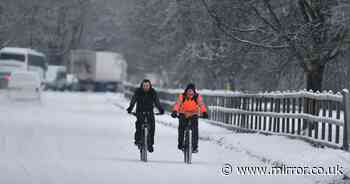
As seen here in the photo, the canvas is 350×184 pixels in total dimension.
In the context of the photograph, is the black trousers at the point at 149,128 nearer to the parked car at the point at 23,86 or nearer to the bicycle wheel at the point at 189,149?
the bicycle wheel at the point at 189,149

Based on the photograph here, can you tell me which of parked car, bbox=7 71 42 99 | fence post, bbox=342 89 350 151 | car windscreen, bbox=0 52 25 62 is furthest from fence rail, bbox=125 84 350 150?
car windscreen, bbox=0 52 25 62

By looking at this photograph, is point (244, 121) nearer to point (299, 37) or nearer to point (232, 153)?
point (299, 37)

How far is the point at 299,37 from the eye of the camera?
25469mm

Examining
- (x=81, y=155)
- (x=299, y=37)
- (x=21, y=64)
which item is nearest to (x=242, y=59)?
Result: (x=299, y=37)

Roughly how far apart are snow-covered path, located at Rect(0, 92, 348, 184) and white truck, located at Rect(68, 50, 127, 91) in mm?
54575

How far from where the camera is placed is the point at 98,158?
19312 millimetres

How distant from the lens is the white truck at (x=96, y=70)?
87.4 metres

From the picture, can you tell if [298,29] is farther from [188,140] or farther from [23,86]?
[23,86]

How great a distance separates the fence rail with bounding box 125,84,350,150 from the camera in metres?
20.2

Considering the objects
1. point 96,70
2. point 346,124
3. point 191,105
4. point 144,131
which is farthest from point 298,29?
point 96,70

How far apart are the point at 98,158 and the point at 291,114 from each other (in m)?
6.41

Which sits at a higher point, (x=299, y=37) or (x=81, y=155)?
(x=299, y=37)

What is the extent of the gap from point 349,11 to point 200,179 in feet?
24.7

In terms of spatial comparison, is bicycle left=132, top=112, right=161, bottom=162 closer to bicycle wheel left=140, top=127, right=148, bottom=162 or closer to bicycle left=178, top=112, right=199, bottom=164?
bicycle wheel left=140, top=127, right=148, bottom=162
